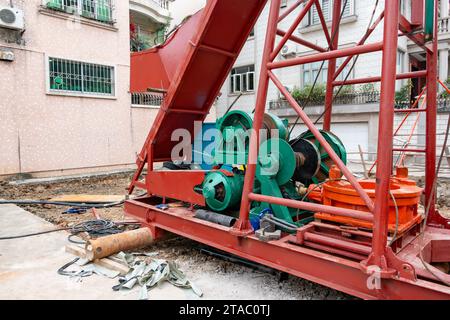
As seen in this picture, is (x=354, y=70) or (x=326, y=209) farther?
(x=354, y=70)

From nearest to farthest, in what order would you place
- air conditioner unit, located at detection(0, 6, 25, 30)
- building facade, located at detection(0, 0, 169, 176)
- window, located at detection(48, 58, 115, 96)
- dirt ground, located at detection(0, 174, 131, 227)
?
dirt ground, located at detection(0, 174, 131, 227) < air conditioner unit, located at detection(0, 6, 25, 30) < building facade, located at detection(0, 0, 169, 176) < window, located at detection(48, 58, 115, 96)

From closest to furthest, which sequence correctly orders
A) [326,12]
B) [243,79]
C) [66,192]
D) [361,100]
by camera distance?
1. [66,192]
2. [361,100]
3. [326,12]
4. [243,79]

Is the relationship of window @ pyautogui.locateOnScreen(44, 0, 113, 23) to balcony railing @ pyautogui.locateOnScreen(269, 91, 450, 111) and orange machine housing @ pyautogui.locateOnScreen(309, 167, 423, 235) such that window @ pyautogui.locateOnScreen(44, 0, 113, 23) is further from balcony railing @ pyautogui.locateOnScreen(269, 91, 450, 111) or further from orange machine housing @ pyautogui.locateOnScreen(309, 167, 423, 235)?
orange machine housing @ pyautogui.locateOnScreen(309, 167, 423, 235)

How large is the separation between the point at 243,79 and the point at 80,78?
10051 mm

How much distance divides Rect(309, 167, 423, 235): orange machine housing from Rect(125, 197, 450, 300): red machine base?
9.5 inches

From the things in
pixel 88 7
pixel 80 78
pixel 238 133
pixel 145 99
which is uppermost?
pixel 88 7

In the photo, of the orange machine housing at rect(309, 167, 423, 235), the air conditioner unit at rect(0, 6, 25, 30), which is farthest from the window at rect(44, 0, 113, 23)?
the orange machine housing at rect(309, 167, 423, 235)

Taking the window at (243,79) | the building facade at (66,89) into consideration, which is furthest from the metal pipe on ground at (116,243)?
the window at (243,79)

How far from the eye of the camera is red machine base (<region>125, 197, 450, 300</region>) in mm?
2410

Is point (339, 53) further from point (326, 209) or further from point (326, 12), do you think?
point (326, 12)

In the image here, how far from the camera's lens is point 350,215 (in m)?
2.60

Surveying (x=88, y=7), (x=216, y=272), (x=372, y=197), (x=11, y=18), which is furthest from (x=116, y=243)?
(x=88, y=7)
